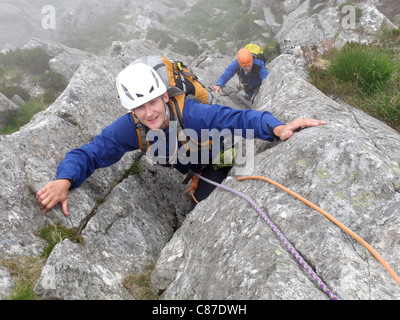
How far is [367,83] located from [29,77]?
85.8 ft

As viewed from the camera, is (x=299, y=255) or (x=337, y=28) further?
(x=337, y=28)

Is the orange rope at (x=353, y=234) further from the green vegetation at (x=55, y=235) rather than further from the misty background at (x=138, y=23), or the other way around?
the misty background at (x=138, y=23)

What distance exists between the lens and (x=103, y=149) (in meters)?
5.24

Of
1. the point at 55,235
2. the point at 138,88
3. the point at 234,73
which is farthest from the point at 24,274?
the point at 234,73

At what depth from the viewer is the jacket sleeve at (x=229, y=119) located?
456cm

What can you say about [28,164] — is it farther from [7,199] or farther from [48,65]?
[48,65]

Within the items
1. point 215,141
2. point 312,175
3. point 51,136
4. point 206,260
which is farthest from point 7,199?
point 312,175

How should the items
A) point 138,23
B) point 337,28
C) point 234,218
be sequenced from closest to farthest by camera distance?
point 234,218, point 337,28, point 138,23

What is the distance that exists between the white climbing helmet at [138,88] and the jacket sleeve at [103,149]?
1.25 ft

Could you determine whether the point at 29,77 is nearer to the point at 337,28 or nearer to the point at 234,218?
the point at 337,28

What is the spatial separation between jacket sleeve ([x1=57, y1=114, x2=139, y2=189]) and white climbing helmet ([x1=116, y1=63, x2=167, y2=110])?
15.0 inches

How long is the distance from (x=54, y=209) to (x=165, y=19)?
175 feet

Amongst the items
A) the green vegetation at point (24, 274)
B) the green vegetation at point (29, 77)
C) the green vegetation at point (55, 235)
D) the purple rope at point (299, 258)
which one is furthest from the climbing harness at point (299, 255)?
the green vegetation at point (29, 77)

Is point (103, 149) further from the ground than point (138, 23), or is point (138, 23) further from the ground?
point (138, 23)
